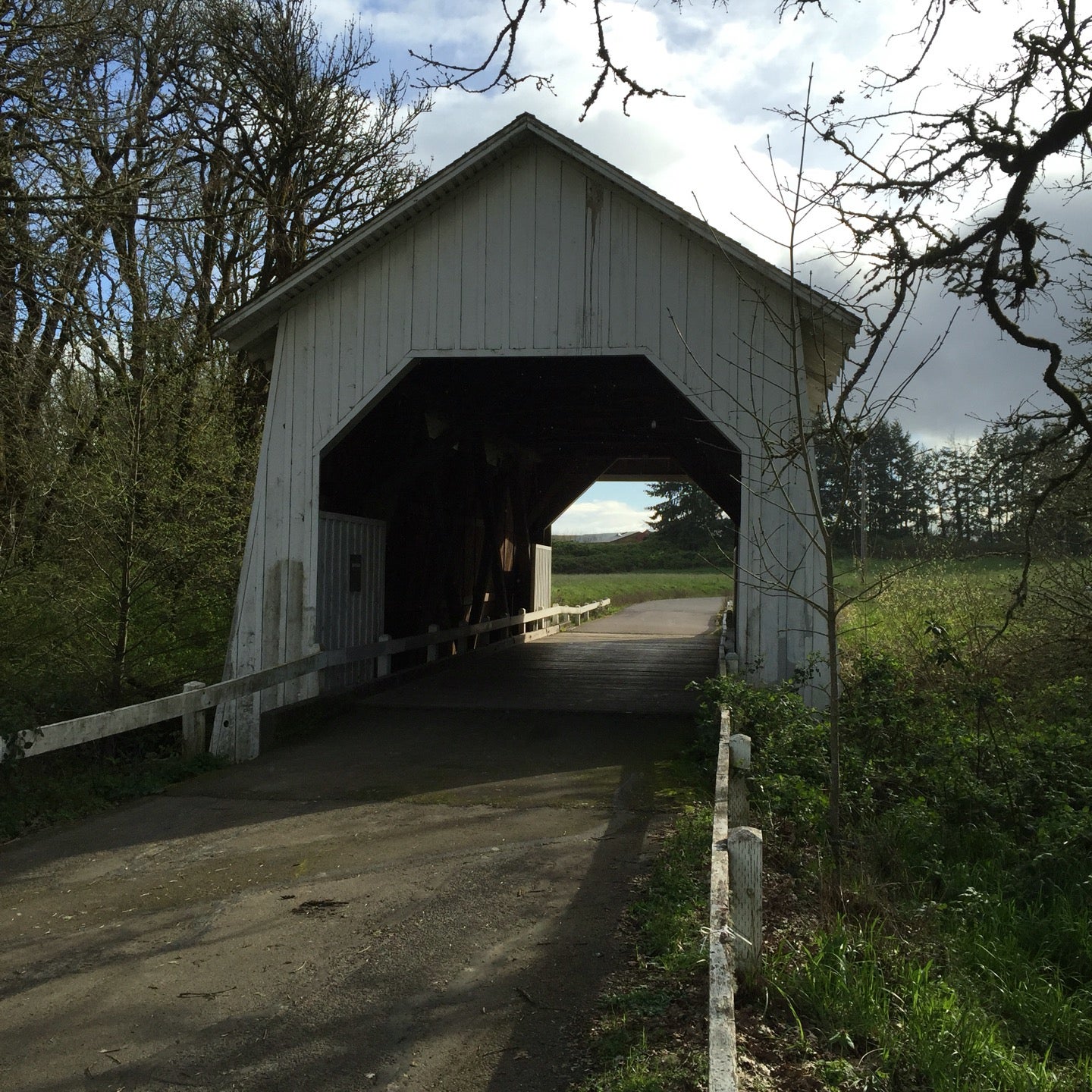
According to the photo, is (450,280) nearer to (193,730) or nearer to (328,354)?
(328,354)

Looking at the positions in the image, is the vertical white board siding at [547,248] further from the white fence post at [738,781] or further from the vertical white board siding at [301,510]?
the white fence post at [738,781]

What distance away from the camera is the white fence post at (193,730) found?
8.80 meters

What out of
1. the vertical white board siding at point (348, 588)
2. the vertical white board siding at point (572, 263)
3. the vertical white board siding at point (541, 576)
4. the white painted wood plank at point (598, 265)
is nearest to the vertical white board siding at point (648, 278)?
the white painted wood plank at point (598, 265)

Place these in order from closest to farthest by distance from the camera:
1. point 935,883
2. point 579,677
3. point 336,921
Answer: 1. point 336,921
2. point 935,883
3. point 579,677

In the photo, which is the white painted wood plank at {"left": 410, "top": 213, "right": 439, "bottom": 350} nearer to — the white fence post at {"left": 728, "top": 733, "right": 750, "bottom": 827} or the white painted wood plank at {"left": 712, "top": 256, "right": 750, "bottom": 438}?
the white painted wood plank at {"left": 712, "top": 256, "right": 750, "bottom": 438}

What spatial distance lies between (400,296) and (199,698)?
4208mm

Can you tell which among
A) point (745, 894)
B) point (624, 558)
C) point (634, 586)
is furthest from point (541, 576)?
point (624, 558)

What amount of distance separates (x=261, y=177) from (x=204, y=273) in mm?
2236

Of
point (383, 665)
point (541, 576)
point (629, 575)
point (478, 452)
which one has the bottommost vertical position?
point (383, 665)

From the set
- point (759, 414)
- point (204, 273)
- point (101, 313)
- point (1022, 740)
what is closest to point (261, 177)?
point (204, 273)

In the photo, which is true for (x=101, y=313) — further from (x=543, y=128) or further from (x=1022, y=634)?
(x=1022, y=634)

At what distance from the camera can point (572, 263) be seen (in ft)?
32.6

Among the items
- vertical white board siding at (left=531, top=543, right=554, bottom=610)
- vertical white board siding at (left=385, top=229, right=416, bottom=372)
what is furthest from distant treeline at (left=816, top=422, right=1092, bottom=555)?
vertical white board siding at (left=531, top=543, right=554, bottom=610)

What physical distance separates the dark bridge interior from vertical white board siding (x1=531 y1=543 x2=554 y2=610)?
2.25 m
